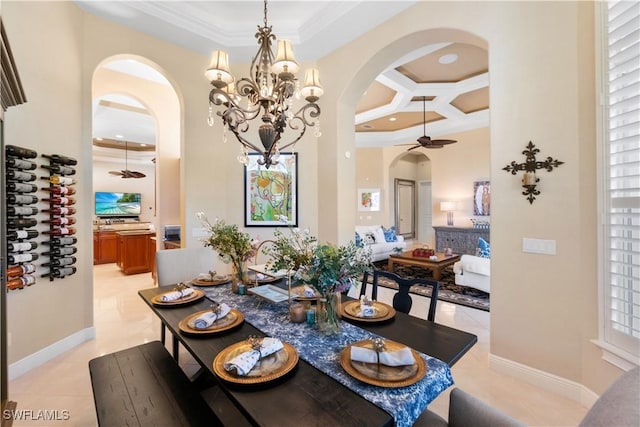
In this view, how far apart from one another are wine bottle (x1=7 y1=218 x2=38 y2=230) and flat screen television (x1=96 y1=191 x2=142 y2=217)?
711cm

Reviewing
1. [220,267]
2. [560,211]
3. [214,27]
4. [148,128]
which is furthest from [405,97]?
[148,128]

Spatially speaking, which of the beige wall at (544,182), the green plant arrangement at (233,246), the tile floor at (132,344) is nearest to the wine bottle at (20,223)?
the tile floor at (132,344)

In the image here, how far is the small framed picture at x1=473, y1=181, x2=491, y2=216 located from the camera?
6843 millimetres

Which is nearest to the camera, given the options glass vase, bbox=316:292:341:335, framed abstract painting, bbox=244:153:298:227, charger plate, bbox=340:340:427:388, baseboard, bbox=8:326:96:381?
charger plate, bbox=340:340:427:388

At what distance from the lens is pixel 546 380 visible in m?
2.12

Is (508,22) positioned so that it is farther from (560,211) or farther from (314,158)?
(314,158)

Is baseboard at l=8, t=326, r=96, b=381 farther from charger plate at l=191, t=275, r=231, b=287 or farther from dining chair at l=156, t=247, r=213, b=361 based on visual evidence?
charger plate at l=191, t=275, r=231, b=287

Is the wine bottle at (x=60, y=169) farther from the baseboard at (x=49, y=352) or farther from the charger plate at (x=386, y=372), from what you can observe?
the charger plate at (x=386, y=372)

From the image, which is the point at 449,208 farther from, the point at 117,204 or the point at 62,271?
the point at 117,204

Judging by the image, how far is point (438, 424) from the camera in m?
1.21

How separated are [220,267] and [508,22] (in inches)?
161

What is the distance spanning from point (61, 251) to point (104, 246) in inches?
200

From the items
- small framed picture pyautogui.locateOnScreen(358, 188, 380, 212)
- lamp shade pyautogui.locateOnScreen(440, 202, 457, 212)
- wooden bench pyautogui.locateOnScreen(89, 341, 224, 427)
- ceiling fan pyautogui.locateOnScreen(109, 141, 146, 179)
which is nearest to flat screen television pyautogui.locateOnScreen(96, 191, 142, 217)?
ceiling fan pyautogui.locateOnScreen(109, 141, 146, 179)

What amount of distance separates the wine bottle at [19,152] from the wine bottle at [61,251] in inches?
34.0
